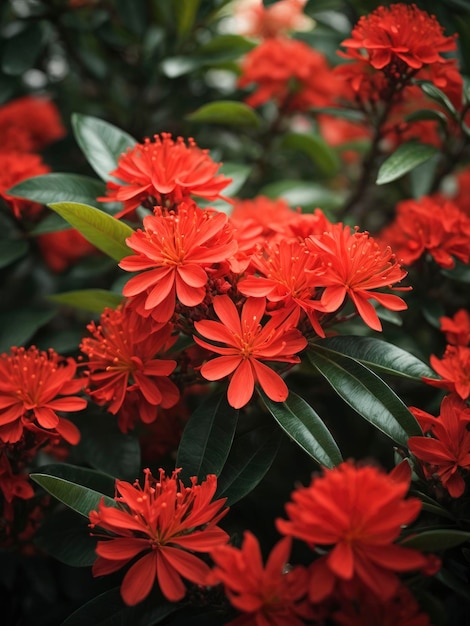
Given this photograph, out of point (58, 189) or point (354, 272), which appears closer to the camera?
point (354, 272)

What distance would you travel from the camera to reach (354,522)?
688 mm

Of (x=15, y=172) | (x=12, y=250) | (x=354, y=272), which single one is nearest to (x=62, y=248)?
(x=12, y=250)

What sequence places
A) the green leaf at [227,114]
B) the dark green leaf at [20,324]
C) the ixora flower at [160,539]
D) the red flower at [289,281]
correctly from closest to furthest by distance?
the ixora flower at [160,539] < the red flower at [289,281] < the dark green leaf at [20,324] < the green leaf at [227,114]

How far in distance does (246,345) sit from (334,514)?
0.29 m

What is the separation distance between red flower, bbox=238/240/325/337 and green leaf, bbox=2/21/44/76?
867 millimetres

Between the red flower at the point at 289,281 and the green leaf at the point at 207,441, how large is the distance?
0.61ft

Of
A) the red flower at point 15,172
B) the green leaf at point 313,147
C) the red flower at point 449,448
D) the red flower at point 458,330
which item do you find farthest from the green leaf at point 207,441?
the green leaf at point 313,147

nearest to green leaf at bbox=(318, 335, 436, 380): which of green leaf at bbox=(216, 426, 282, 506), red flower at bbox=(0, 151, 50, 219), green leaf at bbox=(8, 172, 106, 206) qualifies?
green leaf at bbox=(216, 426, 282, 506)

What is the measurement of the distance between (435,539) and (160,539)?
13.5 inches

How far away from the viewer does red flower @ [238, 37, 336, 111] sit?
1559mm

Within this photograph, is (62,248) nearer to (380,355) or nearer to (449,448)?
(380,355)

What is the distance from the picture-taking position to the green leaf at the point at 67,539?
0.94 m

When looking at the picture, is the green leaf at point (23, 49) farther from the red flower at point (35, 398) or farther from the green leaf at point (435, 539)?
the green leaf at point (435, 539)

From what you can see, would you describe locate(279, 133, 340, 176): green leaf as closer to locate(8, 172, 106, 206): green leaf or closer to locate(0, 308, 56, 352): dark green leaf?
locate(8, 172, 106, 206): green leaf
